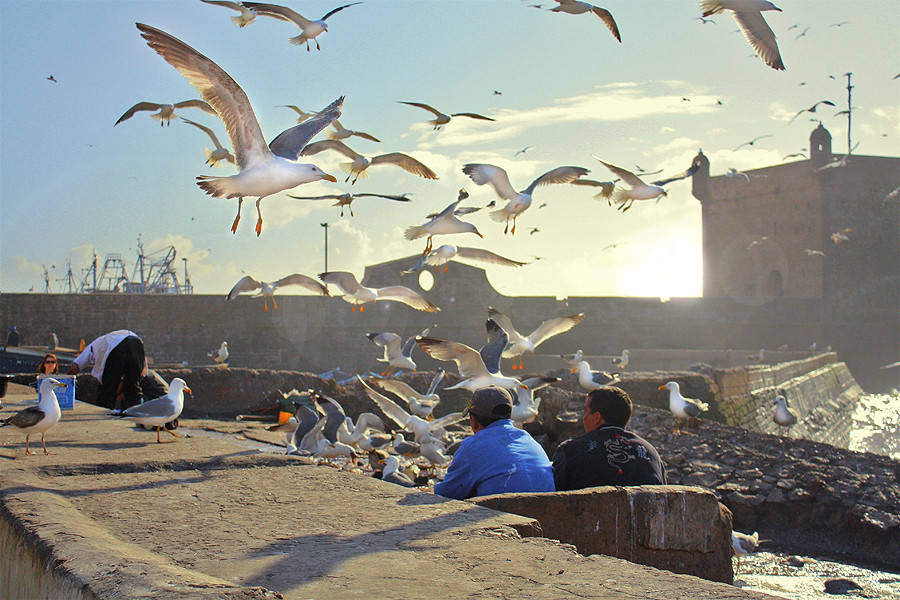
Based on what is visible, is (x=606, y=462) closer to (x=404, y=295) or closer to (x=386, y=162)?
(x=386, y=162)

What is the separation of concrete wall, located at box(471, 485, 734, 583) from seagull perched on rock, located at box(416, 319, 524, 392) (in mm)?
3495

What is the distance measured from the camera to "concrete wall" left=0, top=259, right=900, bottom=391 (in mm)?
22500

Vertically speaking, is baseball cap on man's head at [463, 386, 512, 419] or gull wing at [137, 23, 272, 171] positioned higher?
gull wing at [137, 23, 272, 171]

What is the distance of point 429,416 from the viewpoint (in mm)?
10672

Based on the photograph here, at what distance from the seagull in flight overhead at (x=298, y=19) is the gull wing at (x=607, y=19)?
7.79ft

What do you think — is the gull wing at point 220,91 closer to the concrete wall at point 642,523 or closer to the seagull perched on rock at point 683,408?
the concrete wall at point 642,523

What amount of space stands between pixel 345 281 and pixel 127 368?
277cm

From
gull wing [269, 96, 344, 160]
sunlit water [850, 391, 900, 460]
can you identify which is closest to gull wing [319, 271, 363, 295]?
gull wing [269, 96, 344, 160]

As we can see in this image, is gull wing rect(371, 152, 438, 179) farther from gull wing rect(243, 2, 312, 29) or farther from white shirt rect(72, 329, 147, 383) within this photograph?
white shirt rect(72, 329, 147, 383)

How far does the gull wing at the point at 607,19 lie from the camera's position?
6767 millimetres

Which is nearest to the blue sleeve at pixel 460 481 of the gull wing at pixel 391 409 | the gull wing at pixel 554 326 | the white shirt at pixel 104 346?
the white shirt at pixel 104 346

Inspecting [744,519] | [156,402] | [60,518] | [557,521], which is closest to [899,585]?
[744,519]

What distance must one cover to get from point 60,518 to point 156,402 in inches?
112

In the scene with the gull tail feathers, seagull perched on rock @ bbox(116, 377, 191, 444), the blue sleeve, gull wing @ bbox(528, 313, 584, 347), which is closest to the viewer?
the blue sleeve
